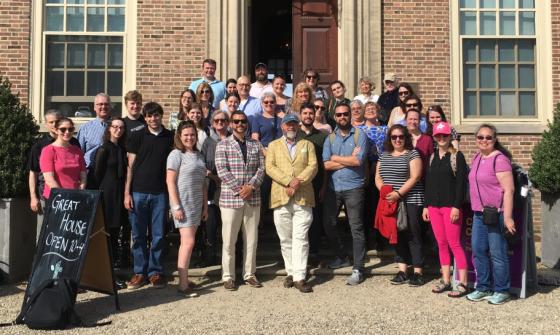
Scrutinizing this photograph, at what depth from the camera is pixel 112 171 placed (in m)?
5.80

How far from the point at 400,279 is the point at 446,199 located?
1.07 m

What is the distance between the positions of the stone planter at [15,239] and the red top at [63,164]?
103 centimetres

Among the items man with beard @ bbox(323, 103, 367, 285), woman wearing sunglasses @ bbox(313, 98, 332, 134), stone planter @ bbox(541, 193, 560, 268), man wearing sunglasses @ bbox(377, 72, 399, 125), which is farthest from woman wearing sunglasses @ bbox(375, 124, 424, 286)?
stone planter @ bbox(541, 193, 560, 268)

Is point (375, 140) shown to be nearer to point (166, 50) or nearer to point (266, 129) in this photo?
point (266, 129)

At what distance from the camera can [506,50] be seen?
955 cm

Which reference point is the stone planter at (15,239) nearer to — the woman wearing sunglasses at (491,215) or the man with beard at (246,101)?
the man with beard at (246,101)

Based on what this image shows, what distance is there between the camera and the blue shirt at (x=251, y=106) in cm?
698

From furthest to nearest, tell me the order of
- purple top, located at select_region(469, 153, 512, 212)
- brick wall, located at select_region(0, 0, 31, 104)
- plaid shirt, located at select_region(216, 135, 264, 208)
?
brick wall, located at select_region(0, 0, 31, 104)
plaid shirt, located at select_region(216, 135, 264, 208)
purple top, located at select_region(469, 153, 512, 212)

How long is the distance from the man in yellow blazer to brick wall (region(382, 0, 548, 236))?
160 inches

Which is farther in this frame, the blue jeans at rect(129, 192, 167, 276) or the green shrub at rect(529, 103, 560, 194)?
the green shrub at rect(529, 103, 560, 194)

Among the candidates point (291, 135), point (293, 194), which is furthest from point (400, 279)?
point (291, 135)

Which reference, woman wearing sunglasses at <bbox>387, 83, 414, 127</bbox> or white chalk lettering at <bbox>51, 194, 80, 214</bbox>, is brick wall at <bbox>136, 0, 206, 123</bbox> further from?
white chalk lettering at <bbox>51, 194, 80, 214</bbox>

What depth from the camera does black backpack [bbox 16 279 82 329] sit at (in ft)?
14.6

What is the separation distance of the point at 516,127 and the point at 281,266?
5193mm
